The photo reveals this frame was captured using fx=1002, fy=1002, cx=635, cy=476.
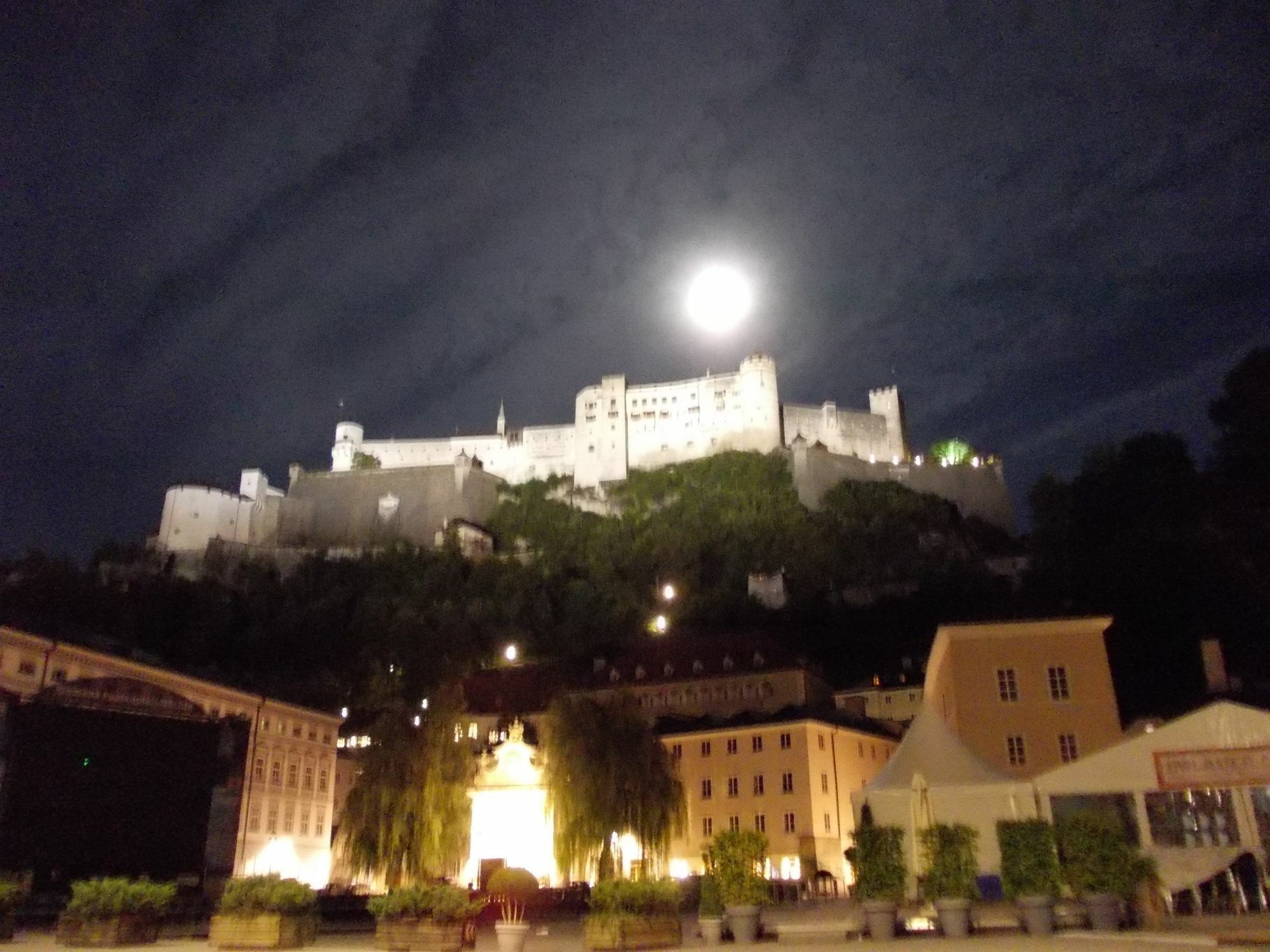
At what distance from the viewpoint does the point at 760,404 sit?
105 metres

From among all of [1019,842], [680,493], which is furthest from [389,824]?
[680,493]

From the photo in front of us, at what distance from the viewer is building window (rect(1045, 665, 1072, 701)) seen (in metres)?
26.2

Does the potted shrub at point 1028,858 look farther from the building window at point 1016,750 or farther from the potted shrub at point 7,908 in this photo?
the potted shrub at point 7,908

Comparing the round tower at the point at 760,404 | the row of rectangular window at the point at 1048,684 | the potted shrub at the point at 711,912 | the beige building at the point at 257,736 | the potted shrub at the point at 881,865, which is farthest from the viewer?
the round tower at the point at 760,404

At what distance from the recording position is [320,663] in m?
72.4

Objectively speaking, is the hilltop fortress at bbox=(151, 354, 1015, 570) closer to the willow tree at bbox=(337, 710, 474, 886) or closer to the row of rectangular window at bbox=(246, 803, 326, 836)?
the row of rectangular window at bbox=(246, 803, 326, 836)

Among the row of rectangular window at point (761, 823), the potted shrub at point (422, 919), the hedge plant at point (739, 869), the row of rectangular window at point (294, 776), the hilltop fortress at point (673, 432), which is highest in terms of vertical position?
the hilltop fortress at point (673, 432)

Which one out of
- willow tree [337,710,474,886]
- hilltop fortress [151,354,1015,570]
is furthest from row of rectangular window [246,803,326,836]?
hilltop fortress [151,354,1015,570]

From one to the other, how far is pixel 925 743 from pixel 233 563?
83.9m

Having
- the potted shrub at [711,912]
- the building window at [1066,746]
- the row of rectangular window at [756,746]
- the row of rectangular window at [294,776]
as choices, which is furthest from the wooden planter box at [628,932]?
the row of rectangular window at [294,776]

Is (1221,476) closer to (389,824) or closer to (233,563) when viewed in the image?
(389,824)

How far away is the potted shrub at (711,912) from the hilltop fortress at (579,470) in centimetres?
7855

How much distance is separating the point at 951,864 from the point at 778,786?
24.3 m

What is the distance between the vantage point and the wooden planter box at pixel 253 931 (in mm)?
15195
